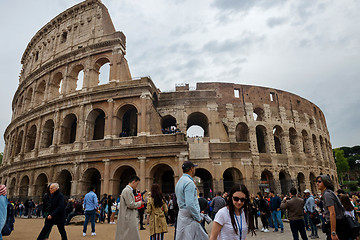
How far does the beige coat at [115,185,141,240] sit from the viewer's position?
161 inches

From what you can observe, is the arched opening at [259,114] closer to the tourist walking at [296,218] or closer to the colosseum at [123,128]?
the colosseum at [123,128]

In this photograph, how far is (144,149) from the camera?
1563 cm

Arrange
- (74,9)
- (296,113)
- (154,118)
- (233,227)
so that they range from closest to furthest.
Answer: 1. (233,227)
2. (154,118)
3. (74,9)
4. (296,113)

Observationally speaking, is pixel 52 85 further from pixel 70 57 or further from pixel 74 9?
pixel 74 9

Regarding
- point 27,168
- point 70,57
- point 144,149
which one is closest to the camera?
point 144,149

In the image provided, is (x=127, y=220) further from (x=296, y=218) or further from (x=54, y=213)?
(x=296, y=218)

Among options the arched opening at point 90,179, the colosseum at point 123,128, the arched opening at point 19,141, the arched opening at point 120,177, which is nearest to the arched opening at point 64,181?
the colosseum at point 123,128

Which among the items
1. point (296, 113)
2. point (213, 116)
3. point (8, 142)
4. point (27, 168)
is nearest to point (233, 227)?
point (213, 116)

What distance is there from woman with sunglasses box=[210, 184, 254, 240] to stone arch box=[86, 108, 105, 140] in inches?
661

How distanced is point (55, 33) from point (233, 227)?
27.3 meters

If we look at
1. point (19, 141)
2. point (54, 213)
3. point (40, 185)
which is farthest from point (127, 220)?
point (19, 141)

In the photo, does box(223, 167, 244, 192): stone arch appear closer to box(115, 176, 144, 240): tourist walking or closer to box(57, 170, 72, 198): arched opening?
box(57, 170, 72, 198): arched opening

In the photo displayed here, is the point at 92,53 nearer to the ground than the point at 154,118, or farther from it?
A: farther from it

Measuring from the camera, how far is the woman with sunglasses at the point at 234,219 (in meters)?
2.33
